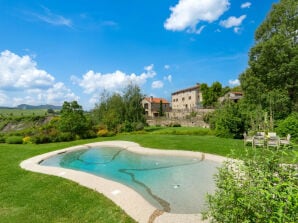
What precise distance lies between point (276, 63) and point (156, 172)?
16201 millimetres

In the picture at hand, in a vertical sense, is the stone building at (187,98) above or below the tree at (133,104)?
above

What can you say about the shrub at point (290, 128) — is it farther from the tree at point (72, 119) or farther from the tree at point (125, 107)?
the tree at point (72, 119)

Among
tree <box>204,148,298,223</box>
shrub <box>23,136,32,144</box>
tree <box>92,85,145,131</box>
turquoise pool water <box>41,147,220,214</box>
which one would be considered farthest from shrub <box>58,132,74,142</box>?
tree <box>204,148,298,223</box>

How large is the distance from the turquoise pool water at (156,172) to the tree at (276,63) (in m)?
11.7

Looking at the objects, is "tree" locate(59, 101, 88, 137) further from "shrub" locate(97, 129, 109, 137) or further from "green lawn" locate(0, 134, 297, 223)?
"green lawn" locate(0, 134, 297, 223)

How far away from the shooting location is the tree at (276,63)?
57.9 feet

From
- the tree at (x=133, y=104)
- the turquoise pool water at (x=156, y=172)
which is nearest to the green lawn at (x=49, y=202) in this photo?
the turquoise pool water at (x=156, y=172)

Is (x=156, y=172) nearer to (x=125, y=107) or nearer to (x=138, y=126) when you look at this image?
(x=138, y=126)

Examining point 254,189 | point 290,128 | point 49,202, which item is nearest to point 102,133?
point 49,202

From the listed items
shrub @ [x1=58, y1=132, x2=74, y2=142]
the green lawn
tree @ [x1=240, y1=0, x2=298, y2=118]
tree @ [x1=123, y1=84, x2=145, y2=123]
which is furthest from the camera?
tree @ [x1=123, y1=84, x2=145, y2=123]

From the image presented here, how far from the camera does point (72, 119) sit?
2025 cm

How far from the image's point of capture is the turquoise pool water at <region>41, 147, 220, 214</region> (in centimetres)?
623

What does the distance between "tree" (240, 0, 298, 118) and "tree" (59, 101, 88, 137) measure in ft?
55.8

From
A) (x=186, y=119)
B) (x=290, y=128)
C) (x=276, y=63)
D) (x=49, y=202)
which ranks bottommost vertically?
(x=49, y=202)
